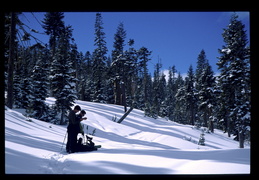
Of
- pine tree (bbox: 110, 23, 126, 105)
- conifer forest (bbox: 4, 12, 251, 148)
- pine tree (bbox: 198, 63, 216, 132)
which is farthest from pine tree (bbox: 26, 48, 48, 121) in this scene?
pine tree (bbox: 198, 63, 216, 132)

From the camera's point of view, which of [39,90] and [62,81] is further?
[39,90]

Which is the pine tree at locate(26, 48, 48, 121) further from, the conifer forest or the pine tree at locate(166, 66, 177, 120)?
the pine tree at locate(166, 66, 177, 120)

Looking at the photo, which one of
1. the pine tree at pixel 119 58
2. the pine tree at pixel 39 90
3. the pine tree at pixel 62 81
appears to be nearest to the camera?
the pine tree at pixel 62 81

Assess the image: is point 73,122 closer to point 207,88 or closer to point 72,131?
point 72,131

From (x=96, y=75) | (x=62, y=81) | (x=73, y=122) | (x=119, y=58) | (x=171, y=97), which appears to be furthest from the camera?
(x=171, y=97)

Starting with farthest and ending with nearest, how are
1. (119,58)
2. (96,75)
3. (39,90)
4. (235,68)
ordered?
(96,75) → (119,58) → (39,90) → (235,68)

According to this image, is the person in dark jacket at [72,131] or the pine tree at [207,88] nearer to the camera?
the person in dark jacket at [72,131]

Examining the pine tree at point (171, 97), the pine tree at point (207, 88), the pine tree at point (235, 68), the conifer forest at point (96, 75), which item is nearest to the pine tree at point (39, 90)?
the conifer forest at point (96, 75)

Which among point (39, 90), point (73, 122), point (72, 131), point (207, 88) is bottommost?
point (72, 131)

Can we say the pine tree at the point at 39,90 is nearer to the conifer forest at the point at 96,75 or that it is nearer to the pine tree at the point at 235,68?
the conifer forest at the point at 96,75

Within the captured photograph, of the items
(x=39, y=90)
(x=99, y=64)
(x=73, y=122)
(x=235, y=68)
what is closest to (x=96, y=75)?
(x=99, y=64)

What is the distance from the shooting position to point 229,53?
51.4ft
